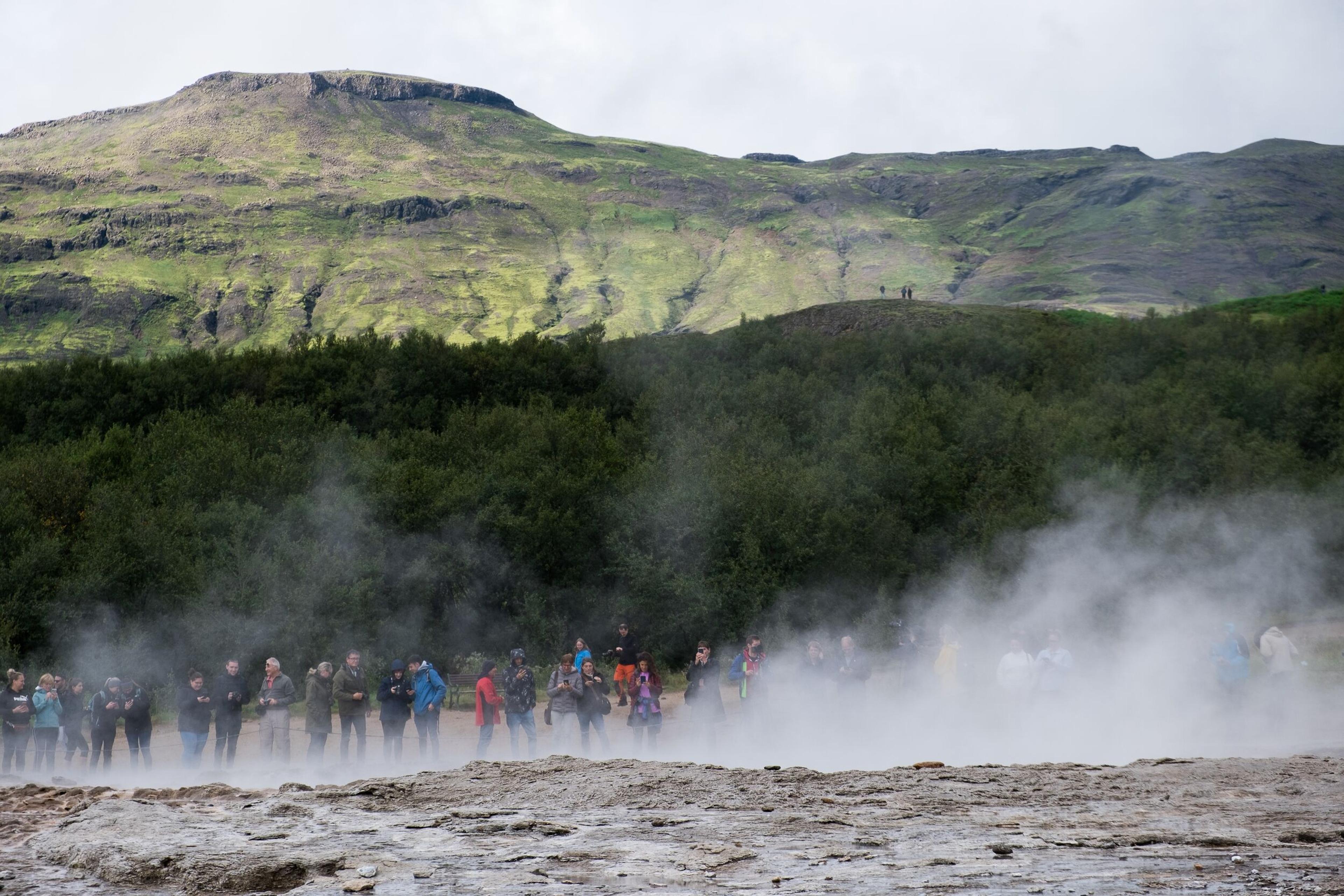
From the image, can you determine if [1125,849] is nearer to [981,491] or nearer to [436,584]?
[436,584]

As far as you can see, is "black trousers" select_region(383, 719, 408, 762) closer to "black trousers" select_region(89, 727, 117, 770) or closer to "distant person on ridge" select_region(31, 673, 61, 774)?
"black trousers" select_region(89, 727, 117, 770)

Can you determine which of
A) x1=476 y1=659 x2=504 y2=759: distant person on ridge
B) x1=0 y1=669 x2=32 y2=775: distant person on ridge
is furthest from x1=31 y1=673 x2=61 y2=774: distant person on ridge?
x1=476 y1=659 x2=504 y2=759: distant person on ridge

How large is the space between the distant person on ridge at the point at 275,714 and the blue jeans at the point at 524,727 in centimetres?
307

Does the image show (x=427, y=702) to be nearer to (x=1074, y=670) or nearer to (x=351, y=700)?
(x=351, y=700)

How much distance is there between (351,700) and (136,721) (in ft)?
10.1

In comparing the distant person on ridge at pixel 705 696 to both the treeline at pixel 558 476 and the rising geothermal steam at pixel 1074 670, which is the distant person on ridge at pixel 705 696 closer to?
the rising geothermal steam at pixel 1074 670

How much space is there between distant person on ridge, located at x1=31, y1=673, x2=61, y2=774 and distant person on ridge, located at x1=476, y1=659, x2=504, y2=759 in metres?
6.07

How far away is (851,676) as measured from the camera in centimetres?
1858

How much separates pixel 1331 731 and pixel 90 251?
629 feet

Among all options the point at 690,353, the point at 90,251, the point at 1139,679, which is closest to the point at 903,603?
the point at 1139,679

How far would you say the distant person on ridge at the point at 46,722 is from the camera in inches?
674

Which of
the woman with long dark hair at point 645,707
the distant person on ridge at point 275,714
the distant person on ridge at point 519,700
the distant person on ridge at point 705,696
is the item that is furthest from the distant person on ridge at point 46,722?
the distant person on ridge at point 705,696

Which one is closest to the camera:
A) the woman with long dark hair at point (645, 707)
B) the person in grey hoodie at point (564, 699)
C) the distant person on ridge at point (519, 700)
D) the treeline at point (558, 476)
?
the person in grey hoodie at point (564, 699)

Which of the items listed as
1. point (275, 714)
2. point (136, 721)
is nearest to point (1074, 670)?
point (275, 714)
